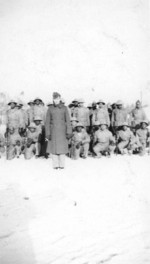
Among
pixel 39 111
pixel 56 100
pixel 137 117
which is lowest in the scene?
pixel 137 117

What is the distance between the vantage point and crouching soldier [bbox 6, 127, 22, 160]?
8.64m

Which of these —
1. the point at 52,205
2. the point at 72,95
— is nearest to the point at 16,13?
the point at 72,95

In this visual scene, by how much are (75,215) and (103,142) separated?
4426 millimetres

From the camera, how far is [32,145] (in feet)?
28.3

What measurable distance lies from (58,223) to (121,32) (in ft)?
43.9

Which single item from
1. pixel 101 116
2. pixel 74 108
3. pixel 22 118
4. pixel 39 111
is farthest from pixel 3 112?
pixel 101 116

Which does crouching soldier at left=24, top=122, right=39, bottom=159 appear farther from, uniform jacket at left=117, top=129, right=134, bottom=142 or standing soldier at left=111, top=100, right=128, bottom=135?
standing soldier at left=111, top=100, right=128, bottom=135

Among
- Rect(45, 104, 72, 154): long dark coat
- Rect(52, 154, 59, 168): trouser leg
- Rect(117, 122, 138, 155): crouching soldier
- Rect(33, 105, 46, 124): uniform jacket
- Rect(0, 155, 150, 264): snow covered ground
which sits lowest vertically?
Rect(0, 155, 150, 264): snow covered ground

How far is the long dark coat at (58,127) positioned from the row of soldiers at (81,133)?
1.07 metres

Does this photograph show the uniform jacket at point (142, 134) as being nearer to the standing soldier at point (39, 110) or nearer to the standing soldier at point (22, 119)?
the standing soldier at point (39, 110)

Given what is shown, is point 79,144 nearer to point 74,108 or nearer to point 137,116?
point 74,108

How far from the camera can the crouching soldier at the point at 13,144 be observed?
8.64 meters

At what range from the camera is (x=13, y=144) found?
8.68 metres

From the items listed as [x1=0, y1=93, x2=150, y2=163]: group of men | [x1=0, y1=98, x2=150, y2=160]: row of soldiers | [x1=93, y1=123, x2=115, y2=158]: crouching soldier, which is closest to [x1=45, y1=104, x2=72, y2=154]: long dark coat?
[x1=0, y1=93, x2=150, y2=163]: group of men
